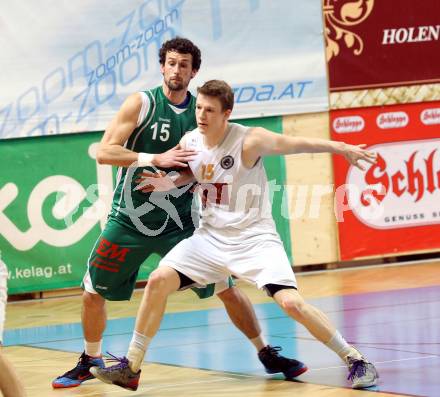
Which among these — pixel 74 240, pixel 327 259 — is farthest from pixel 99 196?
pixel 327 259

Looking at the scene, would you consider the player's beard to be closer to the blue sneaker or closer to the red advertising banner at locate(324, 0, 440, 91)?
the blue sneaker

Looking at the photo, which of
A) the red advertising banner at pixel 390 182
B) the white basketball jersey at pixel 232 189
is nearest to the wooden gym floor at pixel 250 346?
the red advertising banner at pixel 390 182

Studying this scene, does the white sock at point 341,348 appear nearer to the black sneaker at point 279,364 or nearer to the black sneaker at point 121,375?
the black sneaker at point 279,364

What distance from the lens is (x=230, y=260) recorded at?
20.1 ft

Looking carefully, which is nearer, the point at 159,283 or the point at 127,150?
the point at 159,283

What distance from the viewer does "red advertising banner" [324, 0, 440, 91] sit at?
42.1 ft

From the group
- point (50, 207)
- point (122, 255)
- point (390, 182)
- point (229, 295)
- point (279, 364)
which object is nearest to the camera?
point (279, 364)

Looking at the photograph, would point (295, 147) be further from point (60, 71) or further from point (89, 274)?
point (60, 71)

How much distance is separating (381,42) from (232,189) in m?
7.29

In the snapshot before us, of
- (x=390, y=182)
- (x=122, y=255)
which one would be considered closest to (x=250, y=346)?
(x=122, y=255)

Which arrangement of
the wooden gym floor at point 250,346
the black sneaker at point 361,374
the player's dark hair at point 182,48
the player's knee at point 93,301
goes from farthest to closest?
the player's knee at point 93,301 < the player's dark hair at point 182,48 < the wooden gym floor at point 250,346 < the black sneaker at point 361,374

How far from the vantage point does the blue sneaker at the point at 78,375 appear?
22.0ft

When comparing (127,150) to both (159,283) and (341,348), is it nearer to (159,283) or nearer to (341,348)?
(159,283)

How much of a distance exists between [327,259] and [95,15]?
407cm
